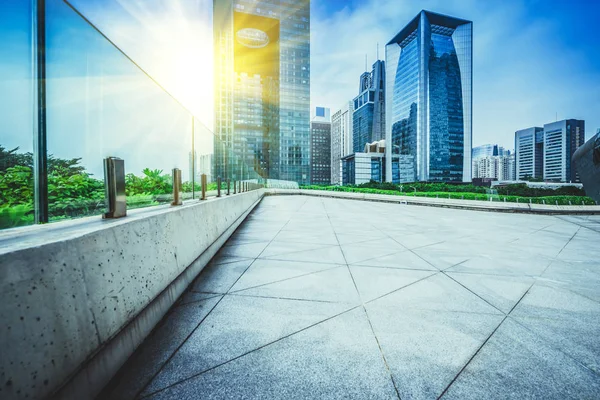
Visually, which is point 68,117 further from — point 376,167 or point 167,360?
point 376,167

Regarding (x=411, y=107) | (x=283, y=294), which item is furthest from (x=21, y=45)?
(x=411, y=107)

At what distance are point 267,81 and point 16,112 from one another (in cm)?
13827

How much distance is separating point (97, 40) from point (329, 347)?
3677mm

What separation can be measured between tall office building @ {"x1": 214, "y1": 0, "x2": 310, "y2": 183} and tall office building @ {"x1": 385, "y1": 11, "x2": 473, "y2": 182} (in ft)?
183

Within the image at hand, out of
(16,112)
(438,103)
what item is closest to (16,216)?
(16,112)

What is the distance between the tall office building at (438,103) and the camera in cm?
12556

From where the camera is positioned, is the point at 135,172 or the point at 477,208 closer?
the point at 135,172

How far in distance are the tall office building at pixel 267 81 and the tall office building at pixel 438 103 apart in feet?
183

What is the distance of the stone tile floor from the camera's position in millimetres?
1766

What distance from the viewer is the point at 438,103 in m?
127

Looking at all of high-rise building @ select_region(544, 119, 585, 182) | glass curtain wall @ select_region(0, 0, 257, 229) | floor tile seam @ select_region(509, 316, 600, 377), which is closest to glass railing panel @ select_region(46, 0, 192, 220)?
glass curtain wall @ select_region(0, 0, 257, 229)

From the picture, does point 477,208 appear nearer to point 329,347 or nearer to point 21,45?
point 329,347

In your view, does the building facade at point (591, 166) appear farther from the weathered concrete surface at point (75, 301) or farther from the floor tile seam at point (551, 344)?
the weathered concrete surface at point (75, 301)

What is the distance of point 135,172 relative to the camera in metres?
3.14
